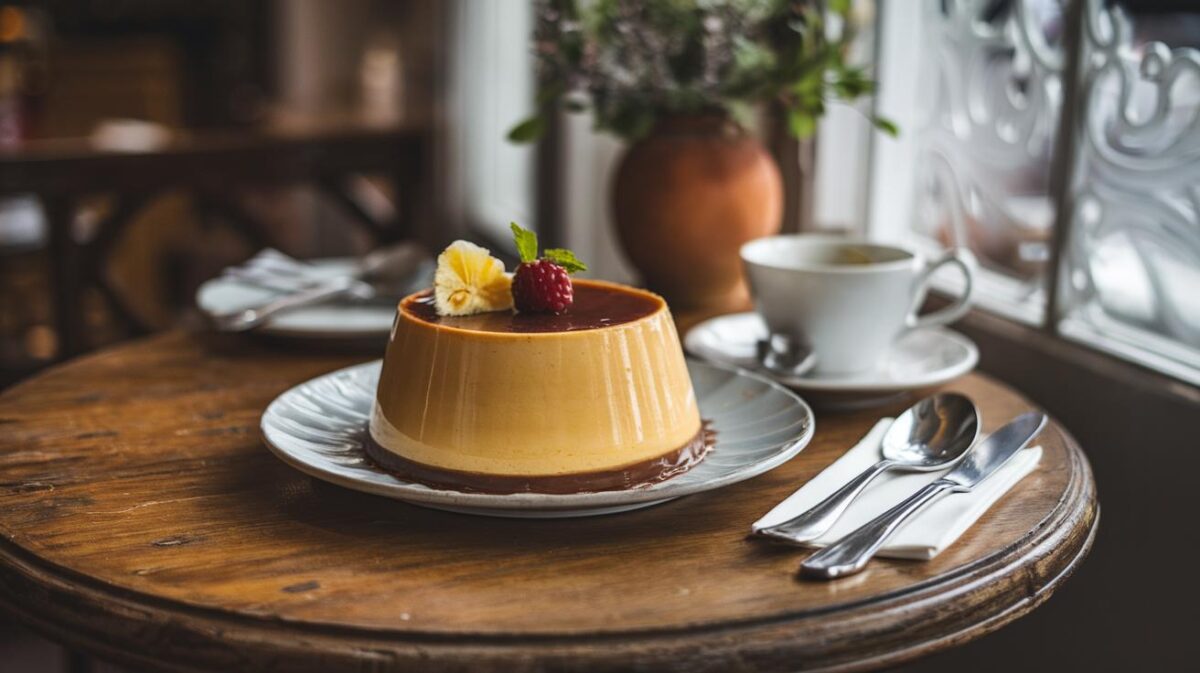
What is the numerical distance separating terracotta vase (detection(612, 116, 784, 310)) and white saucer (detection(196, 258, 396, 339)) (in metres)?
0.34

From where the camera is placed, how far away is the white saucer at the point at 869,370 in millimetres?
1001

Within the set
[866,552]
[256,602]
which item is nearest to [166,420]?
[256,602]

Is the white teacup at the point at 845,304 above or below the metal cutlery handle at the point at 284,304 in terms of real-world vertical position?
above

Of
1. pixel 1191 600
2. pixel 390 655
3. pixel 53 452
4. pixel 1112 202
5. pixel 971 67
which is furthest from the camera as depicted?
pixel 971 67

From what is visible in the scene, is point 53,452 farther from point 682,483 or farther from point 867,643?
point 867,643

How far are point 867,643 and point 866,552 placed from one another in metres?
0.06

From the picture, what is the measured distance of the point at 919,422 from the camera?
906 mm

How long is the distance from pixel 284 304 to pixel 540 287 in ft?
1.65

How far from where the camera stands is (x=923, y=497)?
2.42ft

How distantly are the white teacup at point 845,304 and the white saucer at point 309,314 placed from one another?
39 cm

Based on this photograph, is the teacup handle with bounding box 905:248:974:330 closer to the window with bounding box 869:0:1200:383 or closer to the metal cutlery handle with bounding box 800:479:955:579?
the window with bounding box 869:0:1200:383

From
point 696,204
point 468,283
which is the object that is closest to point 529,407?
point 468,283

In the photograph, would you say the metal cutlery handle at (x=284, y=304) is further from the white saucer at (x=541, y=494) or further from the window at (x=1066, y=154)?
the window at (x=1066, y=154)

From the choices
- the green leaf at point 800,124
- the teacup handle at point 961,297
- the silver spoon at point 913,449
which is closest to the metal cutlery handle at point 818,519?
the silver spoon at point 913,449
